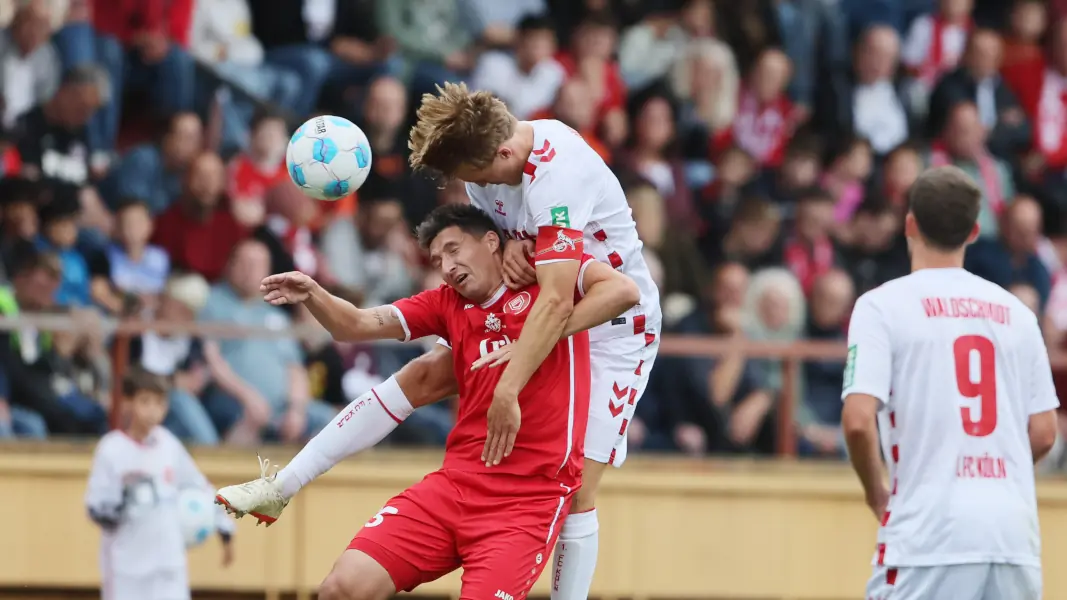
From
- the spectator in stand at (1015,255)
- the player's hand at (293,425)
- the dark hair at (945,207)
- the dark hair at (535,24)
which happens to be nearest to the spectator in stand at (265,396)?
the player's hand at (293,425)

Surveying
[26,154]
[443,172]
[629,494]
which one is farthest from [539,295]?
[26,154]

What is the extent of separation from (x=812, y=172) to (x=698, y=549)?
3359 millimetres

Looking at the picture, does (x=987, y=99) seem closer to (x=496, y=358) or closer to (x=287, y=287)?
(x=496, y=358)

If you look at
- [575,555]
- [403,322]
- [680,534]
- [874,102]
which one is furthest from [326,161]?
[874,102]

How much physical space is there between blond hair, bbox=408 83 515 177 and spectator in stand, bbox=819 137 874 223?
6731 millimetres

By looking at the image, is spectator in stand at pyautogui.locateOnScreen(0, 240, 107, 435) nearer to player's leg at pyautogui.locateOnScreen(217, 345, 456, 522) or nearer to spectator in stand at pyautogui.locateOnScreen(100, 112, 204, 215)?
spectator in stand at pyautogui.locateOnScreen(100, 112, 204, 215)

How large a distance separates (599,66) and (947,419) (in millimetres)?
7420

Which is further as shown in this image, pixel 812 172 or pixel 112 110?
pixel 812 172

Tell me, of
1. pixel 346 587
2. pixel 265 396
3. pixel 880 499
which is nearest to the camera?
pixel 880 499

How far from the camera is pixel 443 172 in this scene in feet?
18.5

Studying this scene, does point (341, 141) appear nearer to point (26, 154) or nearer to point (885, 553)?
point (885, 553)

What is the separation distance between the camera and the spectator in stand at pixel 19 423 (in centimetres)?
929

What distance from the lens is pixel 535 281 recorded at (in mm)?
5793

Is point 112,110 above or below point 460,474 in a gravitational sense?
above
